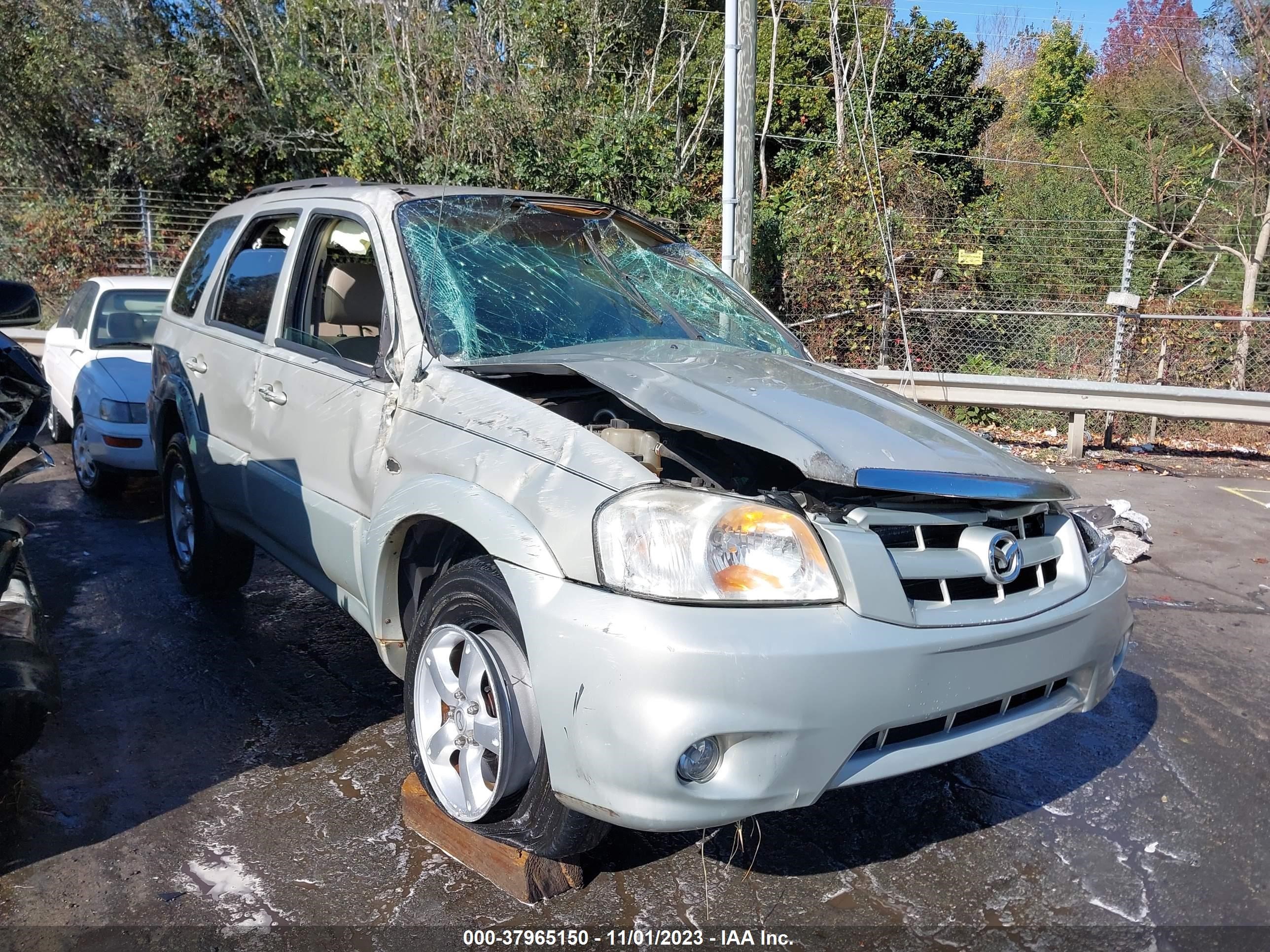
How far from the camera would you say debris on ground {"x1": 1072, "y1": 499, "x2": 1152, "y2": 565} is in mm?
6141

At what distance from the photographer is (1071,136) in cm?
2547

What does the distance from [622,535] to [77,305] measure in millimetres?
7715

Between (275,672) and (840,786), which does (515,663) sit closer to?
(840,786)

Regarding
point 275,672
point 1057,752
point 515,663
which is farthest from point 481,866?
point 1057,752

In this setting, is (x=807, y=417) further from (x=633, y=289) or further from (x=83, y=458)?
(x=83, y=458)

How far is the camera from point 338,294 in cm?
404

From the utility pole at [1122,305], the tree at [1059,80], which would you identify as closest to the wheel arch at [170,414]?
the utility pole at [1122,305]

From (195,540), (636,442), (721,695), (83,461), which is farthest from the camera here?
(83,461)

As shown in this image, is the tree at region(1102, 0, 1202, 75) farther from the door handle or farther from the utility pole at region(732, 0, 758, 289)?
the door handle

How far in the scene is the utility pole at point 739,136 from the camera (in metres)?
8.37

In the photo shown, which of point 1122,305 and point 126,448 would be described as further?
point 1122,305

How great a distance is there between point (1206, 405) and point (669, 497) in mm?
8080

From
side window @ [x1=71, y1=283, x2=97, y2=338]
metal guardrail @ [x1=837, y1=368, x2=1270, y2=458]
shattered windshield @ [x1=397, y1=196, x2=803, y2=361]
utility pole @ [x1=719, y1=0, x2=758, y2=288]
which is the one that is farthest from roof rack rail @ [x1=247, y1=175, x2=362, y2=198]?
metal guardrail @ [x1=837, y1=368, x2=1270, y2=458]

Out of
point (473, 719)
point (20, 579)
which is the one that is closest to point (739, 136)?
point (20, 579)
